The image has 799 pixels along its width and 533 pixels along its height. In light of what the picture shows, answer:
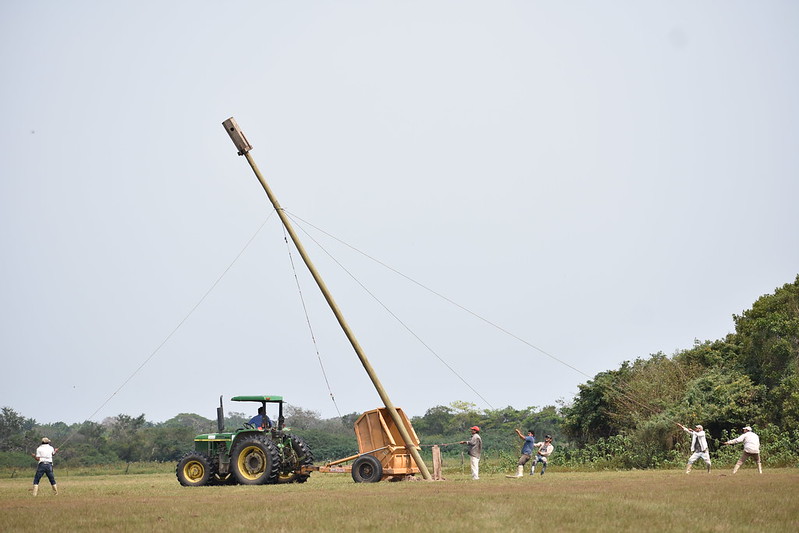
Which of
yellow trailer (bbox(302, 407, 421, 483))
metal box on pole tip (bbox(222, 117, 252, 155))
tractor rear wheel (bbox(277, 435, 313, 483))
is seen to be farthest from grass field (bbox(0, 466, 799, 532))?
metal box on pole tip (bbox(222, 117, 252, 155))

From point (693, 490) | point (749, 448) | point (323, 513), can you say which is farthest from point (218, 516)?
point (749, 448)

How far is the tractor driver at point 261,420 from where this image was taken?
94.2ft

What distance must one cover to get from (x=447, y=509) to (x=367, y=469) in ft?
35.4

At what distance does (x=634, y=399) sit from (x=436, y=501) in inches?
958

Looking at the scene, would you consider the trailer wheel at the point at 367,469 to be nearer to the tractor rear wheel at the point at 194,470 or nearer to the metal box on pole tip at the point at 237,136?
the tractor rear wheel at the point at 194,470

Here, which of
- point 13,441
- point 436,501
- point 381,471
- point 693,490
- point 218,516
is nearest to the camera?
point 218,516

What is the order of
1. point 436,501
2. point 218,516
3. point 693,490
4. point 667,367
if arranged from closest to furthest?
point 218,516 → point 436,501 → point 693,490 → point 667,367

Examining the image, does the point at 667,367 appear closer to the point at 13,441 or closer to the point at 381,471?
the point at 381,471

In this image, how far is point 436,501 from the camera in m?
18.6

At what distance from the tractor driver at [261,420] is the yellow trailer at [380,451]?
2186 millimetres

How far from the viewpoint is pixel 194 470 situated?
28828mm

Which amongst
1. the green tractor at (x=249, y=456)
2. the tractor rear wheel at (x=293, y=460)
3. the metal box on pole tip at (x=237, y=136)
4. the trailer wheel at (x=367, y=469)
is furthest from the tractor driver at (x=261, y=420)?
the metal box on pole tip at (x=237, y=136)

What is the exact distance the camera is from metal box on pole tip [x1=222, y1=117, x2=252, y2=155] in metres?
29.1

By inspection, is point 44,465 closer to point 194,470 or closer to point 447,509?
point 194,470
